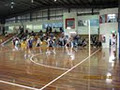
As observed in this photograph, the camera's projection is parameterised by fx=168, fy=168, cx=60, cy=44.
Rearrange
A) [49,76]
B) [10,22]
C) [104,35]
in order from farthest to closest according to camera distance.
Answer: [10,22] < [104,35] < [49,76]

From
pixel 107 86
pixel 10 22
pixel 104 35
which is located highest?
pixel 10 22

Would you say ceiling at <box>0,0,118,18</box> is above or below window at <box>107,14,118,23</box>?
above

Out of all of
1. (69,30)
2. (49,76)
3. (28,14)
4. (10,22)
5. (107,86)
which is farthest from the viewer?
(10,22)

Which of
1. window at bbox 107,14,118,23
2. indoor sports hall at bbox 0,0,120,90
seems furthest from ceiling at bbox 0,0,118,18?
window at bbox 107,14,118,23

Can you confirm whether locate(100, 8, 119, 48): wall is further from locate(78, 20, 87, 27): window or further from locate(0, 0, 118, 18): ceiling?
locate(78, 20, 87, 27): window

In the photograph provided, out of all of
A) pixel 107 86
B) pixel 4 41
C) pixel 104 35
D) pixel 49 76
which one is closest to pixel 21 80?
pixel 49 76

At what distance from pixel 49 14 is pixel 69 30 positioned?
7232 millimetres

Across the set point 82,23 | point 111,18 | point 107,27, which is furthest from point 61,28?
point 111,18

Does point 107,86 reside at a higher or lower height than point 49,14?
lower

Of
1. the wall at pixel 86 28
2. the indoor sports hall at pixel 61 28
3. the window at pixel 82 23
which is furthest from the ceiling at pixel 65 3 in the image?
the window at pixel 82 23

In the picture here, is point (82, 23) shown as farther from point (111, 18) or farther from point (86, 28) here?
point (111, 18)

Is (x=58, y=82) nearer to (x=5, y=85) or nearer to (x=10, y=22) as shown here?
(x=5, y=85)

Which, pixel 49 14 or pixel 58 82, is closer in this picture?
pixel 58 82

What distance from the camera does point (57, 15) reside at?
3256 centimetres
